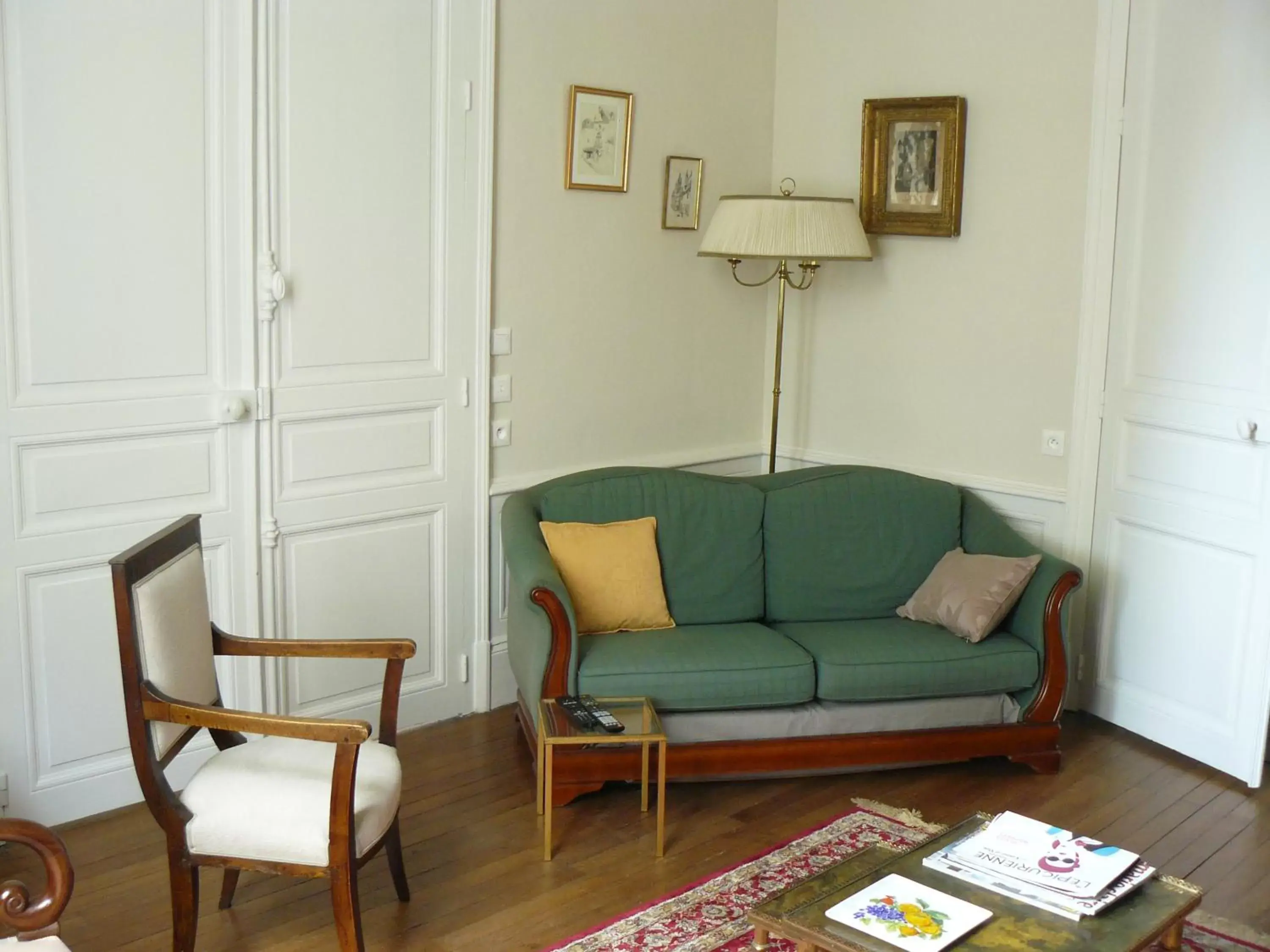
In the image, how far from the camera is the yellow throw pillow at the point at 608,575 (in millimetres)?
3980

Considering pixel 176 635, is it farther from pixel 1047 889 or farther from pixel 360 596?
pixel 1047 889

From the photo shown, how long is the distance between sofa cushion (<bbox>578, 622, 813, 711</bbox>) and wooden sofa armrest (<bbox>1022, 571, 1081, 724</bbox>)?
0.76 metres

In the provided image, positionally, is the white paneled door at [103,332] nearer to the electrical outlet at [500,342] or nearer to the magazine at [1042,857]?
the electrical outlet at [500,342]

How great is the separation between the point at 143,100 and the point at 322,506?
127 cm

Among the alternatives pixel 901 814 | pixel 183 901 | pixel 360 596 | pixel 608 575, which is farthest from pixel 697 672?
pixel 183 901

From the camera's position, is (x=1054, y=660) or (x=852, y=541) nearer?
(x=1054, y=660)

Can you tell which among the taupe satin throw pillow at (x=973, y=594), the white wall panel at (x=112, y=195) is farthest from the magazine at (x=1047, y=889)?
the white wall panel at (x=112, y=195)

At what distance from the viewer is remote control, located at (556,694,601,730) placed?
3.36 m

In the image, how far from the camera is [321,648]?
3.00 meters

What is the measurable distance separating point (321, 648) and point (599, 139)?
2.25 meters

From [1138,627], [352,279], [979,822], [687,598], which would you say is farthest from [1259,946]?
[352,279]

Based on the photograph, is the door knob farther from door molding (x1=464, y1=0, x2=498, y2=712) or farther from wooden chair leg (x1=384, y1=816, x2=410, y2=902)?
wooden chair leg (x1=384, y1=816, x2=410, y2=902)

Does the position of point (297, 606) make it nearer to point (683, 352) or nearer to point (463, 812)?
point (463, 812)

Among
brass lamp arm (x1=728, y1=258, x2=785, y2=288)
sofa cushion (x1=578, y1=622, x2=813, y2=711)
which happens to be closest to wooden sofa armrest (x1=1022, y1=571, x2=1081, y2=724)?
sofa cushion (x1=578, y1=622, x2=813, y2=711)
